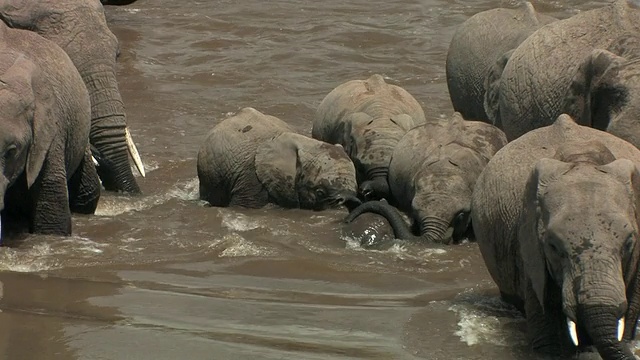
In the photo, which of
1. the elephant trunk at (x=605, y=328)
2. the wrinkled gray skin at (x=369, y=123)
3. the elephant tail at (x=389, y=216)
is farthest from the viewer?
the wrinkled gray skin at (x=369, y=123)

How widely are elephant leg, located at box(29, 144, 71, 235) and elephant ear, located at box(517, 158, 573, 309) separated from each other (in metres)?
3.27

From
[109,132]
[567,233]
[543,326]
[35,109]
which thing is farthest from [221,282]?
[109,132]

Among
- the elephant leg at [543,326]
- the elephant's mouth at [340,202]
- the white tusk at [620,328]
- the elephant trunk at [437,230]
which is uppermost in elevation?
the white tusk at [620,328]

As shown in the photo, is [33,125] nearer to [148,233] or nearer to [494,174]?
[148,233]

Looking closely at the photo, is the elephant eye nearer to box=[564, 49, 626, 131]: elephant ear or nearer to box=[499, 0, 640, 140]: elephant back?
box=[564, 49, 626, 131]: elephant ear

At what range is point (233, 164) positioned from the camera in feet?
38.4

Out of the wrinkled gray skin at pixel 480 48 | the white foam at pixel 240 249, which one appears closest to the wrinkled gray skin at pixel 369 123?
the wrinkled gray skin at pixel 480 48

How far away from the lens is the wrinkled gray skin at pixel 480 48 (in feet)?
42.6

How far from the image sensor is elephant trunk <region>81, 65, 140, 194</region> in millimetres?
10594

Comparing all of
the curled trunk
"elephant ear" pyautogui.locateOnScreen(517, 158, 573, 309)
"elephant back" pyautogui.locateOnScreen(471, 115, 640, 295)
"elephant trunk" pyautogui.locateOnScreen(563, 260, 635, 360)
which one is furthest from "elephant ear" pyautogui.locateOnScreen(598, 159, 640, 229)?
the curled trunk

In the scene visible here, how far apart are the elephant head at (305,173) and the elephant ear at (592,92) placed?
1.94 m

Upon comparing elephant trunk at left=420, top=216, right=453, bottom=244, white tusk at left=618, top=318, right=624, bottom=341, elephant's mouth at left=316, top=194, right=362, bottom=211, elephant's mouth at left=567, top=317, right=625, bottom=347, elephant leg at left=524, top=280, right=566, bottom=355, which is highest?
white tusk at left=618, top=318, right=624, bottom=341

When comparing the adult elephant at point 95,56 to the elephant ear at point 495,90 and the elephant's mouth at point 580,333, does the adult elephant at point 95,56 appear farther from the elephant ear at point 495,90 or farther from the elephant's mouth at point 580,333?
the elephant's mouth at point 580,333

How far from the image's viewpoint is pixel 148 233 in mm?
9859
